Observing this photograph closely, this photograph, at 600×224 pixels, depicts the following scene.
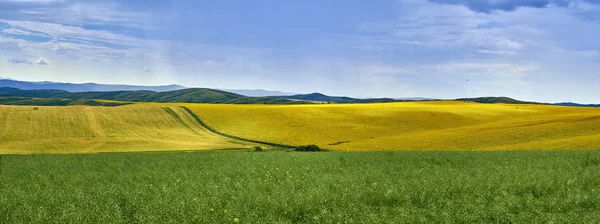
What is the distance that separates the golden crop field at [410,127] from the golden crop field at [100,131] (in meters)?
6.40

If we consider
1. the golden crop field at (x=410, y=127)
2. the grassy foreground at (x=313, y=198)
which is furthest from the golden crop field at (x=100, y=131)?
the grassy foreground at (x=313, y=198)

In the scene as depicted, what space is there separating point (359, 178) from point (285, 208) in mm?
6674

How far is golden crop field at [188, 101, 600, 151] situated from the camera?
5169cm

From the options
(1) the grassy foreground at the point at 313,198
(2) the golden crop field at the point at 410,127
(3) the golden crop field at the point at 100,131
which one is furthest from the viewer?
(3) the golden crop field at the point at 100,131

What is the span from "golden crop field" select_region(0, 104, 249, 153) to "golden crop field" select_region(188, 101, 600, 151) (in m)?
6.40

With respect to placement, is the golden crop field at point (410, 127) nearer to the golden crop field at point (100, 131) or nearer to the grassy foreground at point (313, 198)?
the golden crop field at point (100, 131)

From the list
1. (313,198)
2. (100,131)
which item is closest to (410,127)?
(100,131)

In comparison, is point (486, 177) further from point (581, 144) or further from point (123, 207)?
point (581, 144)

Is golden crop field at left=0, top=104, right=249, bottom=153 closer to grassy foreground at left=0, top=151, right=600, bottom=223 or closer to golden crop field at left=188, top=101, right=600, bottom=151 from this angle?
golden crop field at left=188, top=101, right=600, bottom=151

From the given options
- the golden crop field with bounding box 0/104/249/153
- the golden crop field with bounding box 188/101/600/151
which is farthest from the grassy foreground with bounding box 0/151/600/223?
the golden crop field with bounding box 0/104/249/153

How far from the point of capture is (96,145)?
5819cm

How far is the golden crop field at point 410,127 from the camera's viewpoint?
51688mm

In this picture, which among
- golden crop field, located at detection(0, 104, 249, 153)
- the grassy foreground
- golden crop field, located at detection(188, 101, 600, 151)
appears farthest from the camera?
golden crop field, located at detection(0, 104, 249, 153)

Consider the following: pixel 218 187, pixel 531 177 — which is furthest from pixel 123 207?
pixel 531 177
